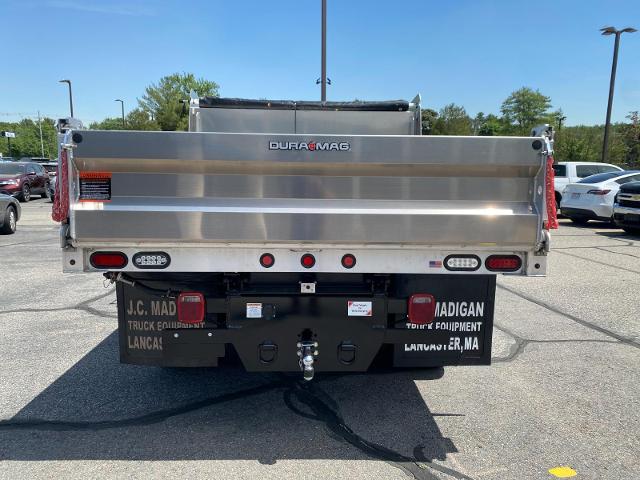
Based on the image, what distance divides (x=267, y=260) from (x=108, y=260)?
98cm

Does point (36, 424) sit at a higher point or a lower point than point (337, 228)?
lower

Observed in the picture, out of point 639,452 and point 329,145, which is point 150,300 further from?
point 639,452

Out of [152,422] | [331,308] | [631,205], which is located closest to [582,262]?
[631,205]

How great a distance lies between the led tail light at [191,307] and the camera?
3283 millimetres

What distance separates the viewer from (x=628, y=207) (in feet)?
43.9

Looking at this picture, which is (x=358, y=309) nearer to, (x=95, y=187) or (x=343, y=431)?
(x=343, y=431)

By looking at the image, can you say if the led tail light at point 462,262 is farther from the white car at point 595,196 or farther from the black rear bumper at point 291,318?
the white car at point 595,196

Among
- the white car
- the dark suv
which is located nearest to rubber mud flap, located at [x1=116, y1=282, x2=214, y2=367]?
the white car

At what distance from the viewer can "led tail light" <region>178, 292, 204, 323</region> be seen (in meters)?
3.28

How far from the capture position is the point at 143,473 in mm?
3088

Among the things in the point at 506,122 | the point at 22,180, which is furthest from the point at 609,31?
the point at 506,122

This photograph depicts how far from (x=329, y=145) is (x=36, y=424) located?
291cm

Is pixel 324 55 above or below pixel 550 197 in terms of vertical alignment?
above

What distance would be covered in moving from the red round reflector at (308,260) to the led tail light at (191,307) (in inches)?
28.3
